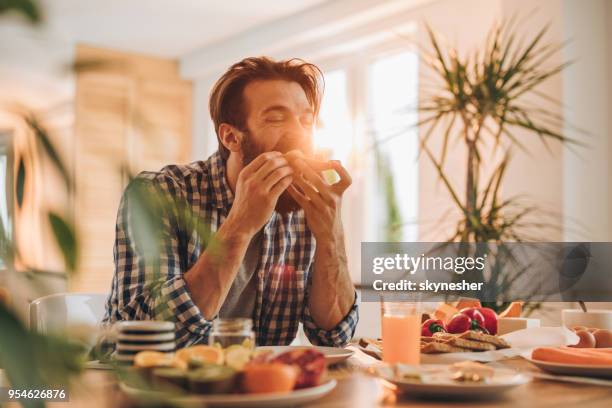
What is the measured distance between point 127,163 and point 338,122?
516 centimetres

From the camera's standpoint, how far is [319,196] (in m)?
1.71

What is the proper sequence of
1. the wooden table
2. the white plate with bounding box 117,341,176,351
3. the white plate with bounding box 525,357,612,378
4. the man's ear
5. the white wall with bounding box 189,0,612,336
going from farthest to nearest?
1. the white wall with bounding box 189,0,612,336
2. the man's ear
3. the white plate with bounding box 525,357,612,378
4. the white plate with bounding box 117,341,176,351
5. the wooden table

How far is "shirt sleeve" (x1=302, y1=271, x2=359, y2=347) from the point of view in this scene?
1.67 metres

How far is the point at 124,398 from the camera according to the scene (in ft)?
2.92


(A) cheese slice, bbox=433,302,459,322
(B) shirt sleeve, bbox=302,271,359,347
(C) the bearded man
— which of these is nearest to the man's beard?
(C) the bearded man

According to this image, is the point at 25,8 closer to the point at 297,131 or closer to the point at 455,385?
the point at 455,385

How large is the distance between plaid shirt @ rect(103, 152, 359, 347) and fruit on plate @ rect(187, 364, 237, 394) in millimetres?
680

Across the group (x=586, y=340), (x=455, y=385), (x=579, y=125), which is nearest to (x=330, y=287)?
(x=586, y=340)

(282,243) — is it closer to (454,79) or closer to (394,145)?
(454,79)

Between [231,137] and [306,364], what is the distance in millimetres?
1165

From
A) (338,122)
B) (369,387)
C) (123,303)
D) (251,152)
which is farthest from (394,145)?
(369,387)

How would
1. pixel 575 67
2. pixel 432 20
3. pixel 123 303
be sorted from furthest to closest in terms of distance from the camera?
pixel 432 20, pixel 575 67, pixel 123 303

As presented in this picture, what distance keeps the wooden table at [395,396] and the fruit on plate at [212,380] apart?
0.27 ft

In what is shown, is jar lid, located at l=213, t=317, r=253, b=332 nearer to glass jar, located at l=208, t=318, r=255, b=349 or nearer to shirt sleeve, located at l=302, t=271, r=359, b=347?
glass jar, located at l=208, t=318, r=255, b=349
